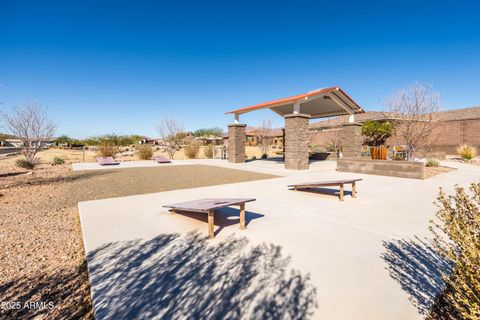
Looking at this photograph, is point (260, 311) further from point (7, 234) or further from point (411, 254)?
point (7, 234)

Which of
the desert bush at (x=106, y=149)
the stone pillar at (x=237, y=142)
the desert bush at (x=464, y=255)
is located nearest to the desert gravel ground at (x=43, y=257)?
the desert bush at (x=464, y=255)

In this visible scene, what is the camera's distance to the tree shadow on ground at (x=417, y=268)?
8.25 ft

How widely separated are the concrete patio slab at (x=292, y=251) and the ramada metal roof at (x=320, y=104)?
Result: 8.15m

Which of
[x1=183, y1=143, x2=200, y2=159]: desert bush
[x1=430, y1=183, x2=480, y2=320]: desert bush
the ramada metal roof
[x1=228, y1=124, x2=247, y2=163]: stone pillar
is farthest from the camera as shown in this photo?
[x1=183, y1=143, x2=200, y2=159]: desert bush

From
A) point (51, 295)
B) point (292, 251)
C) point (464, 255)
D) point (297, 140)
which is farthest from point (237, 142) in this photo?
point (464, 255)

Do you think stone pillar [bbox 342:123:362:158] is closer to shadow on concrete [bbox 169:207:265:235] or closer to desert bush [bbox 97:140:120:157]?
shadow on concrete [bbox 169:207:265:235]

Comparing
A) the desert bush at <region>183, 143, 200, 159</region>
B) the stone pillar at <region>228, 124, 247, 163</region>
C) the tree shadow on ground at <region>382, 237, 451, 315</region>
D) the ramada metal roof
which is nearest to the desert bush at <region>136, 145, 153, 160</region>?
the desert bush at <region>183, 143, 200, 159</region>

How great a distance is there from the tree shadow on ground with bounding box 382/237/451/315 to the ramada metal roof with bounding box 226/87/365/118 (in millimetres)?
10525

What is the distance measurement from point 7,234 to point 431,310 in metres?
6.89

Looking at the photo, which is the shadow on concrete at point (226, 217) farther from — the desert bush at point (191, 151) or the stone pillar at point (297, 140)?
the desert bush at point (191, 151)

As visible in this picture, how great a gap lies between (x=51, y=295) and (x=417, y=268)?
4596 millimetres

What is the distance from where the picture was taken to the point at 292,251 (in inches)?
141

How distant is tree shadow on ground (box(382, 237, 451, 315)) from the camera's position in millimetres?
2514

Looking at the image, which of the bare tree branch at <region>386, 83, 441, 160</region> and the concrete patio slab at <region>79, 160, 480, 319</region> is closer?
the concrete patio slab at <region>79, 160, 480, 319</region>
